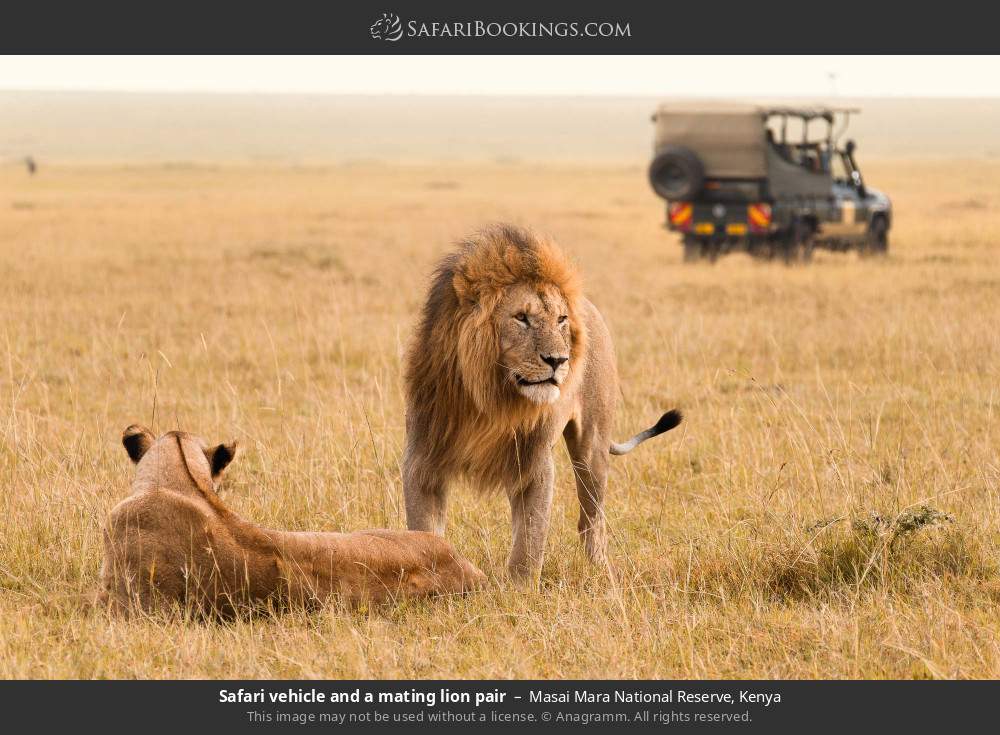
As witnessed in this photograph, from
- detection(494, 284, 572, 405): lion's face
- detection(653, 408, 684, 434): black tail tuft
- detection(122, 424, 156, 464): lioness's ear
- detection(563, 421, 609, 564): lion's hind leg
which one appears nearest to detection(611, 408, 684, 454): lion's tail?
detection(653, 408, 684, 434): black tail tuft

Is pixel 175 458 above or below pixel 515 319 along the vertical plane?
below

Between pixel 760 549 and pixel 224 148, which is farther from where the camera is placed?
pixel 224 148

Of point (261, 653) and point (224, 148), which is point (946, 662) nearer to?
point (261, 653)

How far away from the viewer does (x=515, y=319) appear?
4801mm

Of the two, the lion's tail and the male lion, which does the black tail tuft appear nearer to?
the lion's tail

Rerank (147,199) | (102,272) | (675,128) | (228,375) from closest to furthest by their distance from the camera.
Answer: (228,375) < (102,272) < (675,128) < (147,199)

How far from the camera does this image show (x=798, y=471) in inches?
252

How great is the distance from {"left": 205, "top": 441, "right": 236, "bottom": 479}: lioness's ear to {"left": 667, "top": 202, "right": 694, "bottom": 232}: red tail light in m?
16.1

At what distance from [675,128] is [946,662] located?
1763 centimetres

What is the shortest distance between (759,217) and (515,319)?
1575 cm

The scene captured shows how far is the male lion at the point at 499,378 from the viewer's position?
4.80 meters

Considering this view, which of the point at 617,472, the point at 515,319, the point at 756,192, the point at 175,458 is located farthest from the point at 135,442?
the point at 756,192

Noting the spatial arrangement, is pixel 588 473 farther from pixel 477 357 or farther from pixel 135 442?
pixel 135 442


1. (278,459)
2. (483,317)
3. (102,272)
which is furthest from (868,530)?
(102,272)
